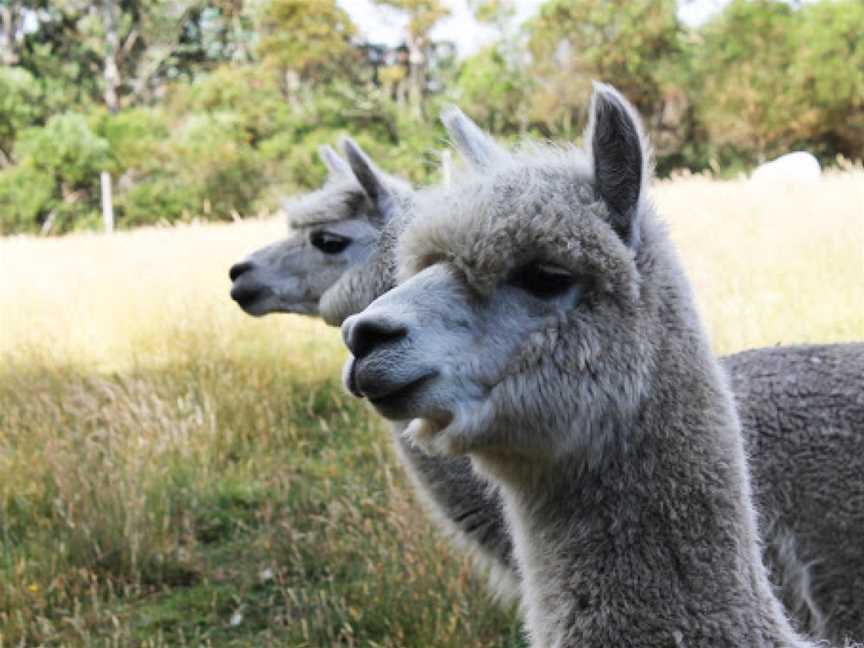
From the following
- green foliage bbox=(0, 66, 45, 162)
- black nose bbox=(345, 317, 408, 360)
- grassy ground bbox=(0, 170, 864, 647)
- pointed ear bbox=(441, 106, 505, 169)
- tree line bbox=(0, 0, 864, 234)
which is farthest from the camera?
green foliage bbox=(0, 66, 45, 162)

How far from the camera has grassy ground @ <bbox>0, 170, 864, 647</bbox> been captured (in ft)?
13.1

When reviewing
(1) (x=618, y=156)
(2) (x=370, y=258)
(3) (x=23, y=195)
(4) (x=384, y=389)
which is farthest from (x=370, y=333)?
(3) (x=23, y=195)

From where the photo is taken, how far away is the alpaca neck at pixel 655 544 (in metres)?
1.91

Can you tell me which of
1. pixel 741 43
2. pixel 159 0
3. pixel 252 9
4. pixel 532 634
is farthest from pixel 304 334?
pixel 159 0

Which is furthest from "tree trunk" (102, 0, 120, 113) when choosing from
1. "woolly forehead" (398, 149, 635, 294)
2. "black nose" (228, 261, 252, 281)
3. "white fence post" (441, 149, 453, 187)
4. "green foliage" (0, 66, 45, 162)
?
"woolly forehead" (398, 149, 635, 294)

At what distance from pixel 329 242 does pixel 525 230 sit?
255cm

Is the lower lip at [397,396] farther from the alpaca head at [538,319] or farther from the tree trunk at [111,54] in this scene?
the tree trunk at [111,54]

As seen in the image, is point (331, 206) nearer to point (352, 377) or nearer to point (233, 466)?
point (233, 466)

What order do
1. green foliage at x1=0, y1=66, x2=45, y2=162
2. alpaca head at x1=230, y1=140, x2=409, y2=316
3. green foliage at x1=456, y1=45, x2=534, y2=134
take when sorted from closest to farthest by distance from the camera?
alpaca head at x1=230, y1=140, x2=409, y2=316 < green foliage at x1=0, y1=66, x2=45, y2=162 < green foliage at x1=456, y1=45, x2=534, y2=134

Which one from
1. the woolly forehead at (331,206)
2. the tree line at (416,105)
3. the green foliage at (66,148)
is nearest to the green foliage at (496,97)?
the tree line at (416,105)

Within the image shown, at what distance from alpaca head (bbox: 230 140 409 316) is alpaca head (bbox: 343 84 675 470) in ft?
7.70

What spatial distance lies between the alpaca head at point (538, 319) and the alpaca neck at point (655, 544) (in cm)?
11

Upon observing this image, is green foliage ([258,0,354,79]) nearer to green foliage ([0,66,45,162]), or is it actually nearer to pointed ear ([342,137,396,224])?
green foliage ([0,66,45,162])

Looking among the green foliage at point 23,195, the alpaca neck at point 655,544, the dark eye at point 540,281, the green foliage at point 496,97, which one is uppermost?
the dark eye at point 540,281
